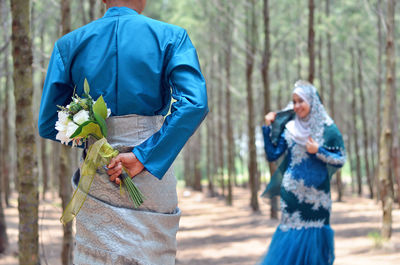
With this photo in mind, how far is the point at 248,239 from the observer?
11719mm

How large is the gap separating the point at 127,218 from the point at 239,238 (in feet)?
32.1

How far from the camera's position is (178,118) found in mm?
2363

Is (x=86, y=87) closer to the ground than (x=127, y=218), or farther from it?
farther from it

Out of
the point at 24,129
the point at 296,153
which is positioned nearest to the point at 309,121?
the point at 296,153

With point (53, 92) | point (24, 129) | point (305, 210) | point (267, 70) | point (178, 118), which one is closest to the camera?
point (178, 118)

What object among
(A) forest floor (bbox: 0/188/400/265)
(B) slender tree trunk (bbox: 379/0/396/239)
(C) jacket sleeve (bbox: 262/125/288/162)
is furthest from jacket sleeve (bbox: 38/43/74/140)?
(B) slender tree trunk (bbox: 379/0/396/239)

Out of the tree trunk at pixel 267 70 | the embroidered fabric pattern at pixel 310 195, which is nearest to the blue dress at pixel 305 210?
the embroidered fabric pattern at pixel 310 195

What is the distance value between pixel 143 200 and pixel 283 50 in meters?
26.6

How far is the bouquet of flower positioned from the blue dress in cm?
368

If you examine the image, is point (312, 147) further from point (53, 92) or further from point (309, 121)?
point (53, 92)

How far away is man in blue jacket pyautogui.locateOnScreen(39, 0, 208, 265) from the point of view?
2.41m

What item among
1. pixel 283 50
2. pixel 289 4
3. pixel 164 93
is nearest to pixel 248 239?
pixel 164 93

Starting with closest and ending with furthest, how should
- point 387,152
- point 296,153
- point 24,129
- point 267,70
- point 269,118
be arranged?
point 24,129 < point 296,153 < point 269,118 < point 387,152 < point 267,70

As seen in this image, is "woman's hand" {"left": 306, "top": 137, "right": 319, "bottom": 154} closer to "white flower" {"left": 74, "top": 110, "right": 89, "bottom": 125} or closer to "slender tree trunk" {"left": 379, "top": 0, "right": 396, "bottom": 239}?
"slender tree trunk" {"left": 379, "top": 0, "right": 396, "bottom": 239}
